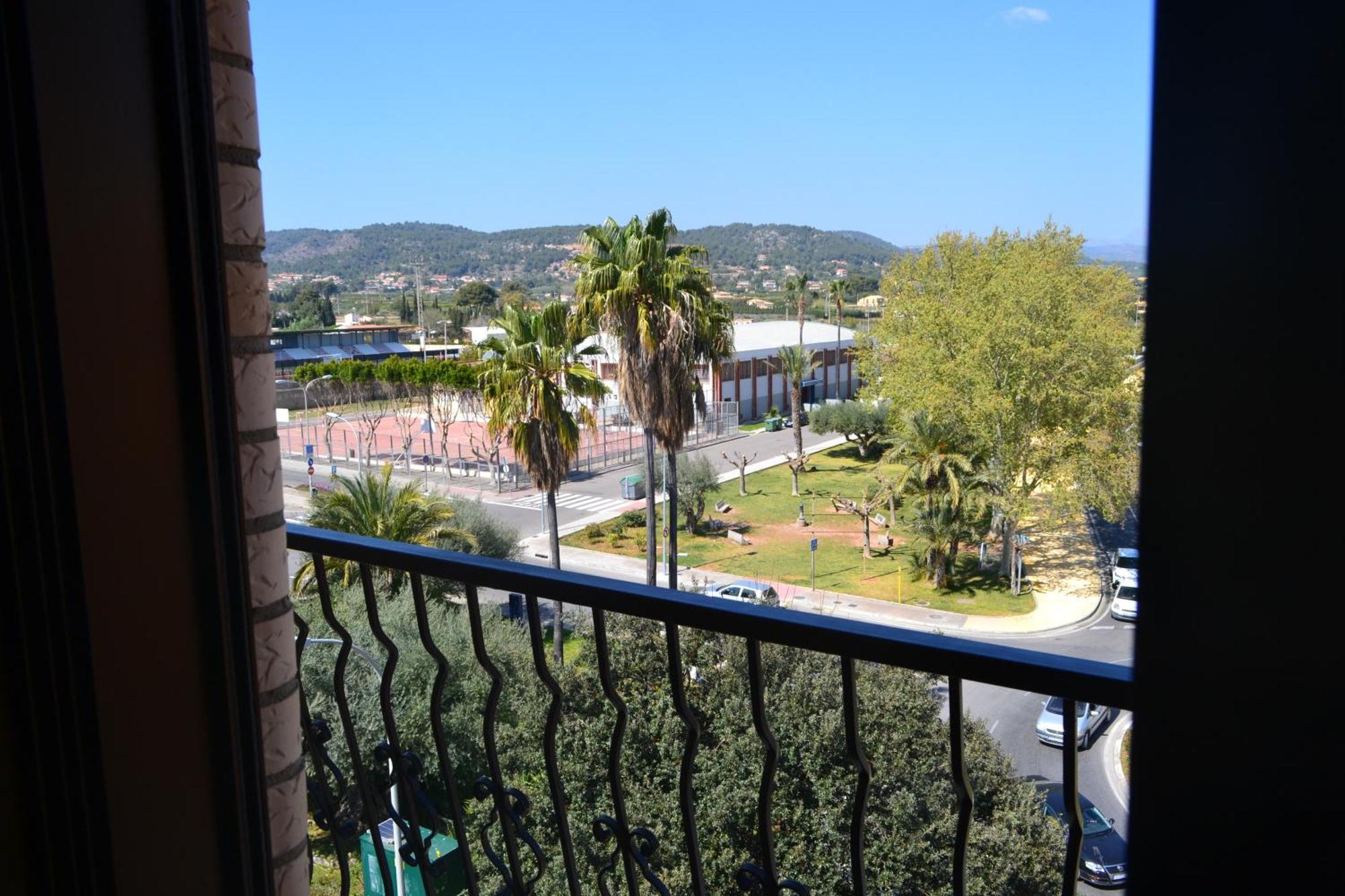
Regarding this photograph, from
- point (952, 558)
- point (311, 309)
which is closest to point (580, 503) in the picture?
point (952, 558)

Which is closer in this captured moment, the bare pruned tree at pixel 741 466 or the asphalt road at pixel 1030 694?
the asphalt road at pixel 1030 694

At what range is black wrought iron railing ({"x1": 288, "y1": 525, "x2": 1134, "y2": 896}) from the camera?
3.34 feet

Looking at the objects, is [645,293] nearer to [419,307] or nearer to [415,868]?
[415,868]

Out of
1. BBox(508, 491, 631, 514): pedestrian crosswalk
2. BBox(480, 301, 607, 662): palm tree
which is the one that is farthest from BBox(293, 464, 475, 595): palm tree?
BBox(508, 491, 631, 514): pedestrian crosswalk

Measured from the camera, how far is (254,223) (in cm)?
130

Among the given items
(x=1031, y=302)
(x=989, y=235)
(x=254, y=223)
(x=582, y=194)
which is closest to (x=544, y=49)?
(x=582, y=194)

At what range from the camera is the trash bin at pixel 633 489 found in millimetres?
26125

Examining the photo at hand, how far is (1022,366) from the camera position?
20.8 metres

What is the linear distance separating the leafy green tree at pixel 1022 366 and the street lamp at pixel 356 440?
15.0m

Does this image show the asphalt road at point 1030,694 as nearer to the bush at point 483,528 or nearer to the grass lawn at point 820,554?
the bush at point 483,528

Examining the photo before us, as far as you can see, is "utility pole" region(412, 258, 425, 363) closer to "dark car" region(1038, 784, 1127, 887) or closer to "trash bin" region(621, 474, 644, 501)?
"trash bin" region(621, 474, 644, 501)

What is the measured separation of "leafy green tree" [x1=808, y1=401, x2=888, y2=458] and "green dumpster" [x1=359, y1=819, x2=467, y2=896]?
81.5 feet

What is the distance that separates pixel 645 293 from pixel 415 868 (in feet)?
40.7

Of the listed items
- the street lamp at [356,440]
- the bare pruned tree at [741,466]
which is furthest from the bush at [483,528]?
the bare pruned tree at [741,466]
